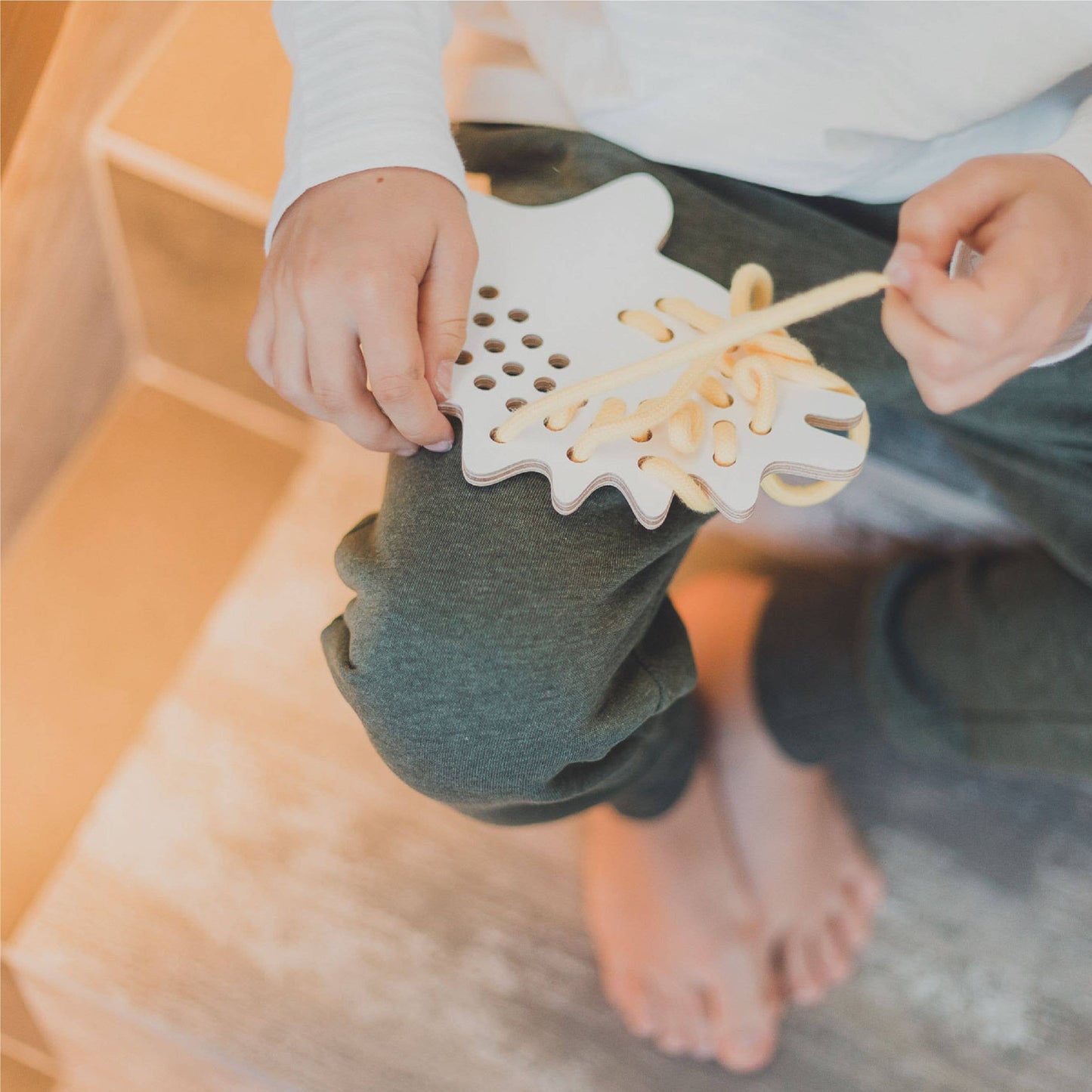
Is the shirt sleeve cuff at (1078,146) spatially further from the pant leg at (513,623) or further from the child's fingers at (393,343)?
the child's fingers at (393,343)

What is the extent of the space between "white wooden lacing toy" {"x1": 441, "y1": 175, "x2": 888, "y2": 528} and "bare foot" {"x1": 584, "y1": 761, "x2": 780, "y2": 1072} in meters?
0.41

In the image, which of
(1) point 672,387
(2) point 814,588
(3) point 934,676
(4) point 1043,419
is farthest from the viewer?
(2) point 814,588

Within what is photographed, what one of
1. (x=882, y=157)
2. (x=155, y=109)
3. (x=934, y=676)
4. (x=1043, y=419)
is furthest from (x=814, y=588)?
(x=155, y=109)

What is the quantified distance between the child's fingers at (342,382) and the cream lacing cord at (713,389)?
6 cm

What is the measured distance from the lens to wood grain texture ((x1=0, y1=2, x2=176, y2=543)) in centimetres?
64

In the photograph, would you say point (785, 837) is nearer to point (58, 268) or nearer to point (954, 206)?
point (954, 206)

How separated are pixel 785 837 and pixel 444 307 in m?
0.57

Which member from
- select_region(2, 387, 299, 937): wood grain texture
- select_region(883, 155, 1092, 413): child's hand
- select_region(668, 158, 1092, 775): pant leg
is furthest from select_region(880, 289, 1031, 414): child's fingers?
select_region(2, 387, 299, 937): wood grain texture

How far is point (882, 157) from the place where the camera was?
549 millimetres

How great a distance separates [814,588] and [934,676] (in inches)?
5.8

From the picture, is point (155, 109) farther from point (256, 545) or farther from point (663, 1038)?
point (663, 1038)

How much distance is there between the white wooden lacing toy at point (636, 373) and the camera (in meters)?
0.45

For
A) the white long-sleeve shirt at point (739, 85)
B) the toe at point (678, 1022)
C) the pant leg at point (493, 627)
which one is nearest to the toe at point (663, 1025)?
the toe at point (678, 1022)

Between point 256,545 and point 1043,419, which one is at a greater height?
point 1043,419
